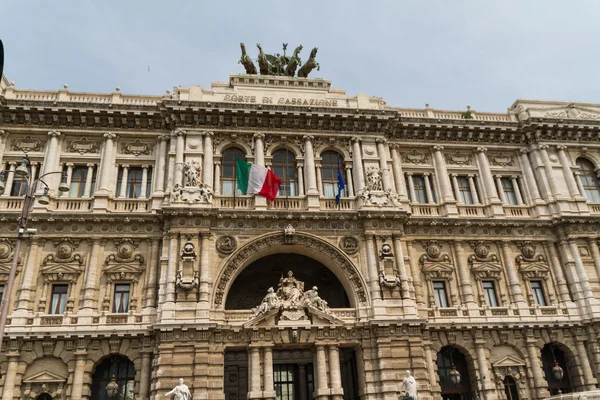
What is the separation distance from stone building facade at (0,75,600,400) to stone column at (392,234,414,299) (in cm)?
8

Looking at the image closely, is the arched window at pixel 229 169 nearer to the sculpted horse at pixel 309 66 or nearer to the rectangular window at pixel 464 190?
the sculpted horse at pixel 309 66

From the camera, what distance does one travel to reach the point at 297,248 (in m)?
24.9

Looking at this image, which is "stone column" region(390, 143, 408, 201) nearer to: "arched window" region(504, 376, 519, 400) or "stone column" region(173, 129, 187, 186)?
"arched window" region(504, 376, 519, 400)

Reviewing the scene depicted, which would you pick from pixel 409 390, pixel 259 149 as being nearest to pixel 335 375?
pixel 409 390

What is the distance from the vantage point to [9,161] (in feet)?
83.1

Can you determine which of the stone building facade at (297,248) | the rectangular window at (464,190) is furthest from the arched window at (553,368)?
the rectangular window at (464,190)

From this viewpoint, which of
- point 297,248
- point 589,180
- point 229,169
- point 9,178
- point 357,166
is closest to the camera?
point 297,248

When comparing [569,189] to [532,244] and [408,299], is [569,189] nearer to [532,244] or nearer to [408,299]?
[532,244]

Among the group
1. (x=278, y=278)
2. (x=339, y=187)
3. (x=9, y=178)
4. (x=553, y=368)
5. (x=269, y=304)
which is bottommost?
(x=553, y=368)

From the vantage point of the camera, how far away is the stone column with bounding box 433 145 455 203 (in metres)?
27.6

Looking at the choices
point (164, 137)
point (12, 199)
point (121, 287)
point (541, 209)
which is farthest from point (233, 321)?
point (541, 209)

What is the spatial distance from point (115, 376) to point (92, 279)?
4.77 metres

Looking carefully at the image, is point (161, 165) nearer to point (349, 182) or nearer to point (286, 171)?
point (286, 171)

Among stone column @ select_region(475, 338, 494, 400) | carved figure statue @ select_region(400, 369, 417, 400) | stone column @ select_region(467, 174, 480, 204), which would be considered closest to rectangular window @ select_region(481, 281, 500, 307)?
stone column @ select_region(475, 338, 494, 400)
